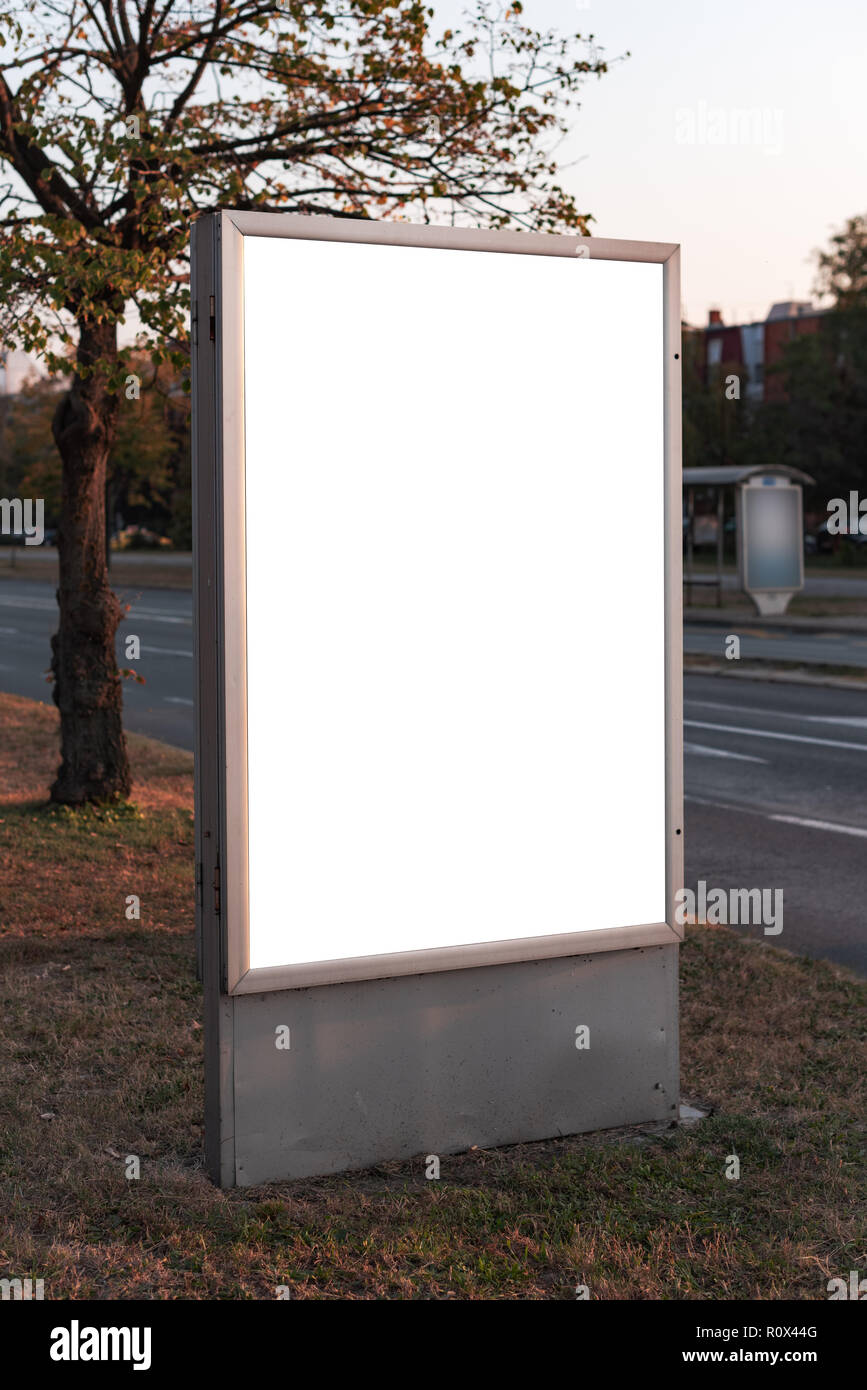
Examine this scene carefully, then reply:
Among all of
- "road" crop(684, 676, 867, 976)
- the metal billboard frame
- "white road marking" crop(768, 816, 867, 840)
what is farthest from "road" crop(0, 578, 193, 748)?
"white road marking" crop(768, 816, 867, 840)

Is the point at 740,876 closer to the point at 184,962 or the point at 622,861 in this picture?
the point at 184,962

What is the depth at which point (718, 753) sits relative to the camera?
1381 cm

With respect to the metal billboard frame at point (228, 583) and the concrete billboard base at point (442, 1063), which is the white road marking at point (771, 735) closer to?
the concrete billboard base at point (442, 1063)

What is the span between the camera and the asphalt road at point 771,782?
8469 mm

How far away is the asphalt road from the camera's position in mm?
8469

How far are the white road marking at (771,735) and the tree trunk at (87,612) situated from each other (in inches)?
275

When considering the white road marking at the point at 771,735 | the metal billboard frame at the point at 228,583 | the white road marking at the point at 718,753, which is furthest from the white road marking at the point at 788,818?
the metal billboard frame at the point at 228,583

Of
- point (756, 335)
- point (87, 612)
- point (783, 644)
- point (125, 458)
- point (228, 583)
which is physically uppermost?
point (756, 335)

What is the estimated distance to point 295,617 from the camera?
446 cm

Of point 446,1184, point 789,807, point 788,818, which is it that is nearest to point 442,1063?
point 446,1184

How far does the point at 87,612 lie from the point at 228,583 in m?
5.77

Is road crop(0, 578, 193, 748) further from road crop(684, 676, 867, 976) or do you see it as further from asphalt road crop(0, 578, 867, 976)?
road crop(684, 676, 867, 976)

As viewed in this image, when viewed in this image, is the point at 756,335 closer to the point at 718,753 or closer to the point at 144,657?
the point at 144,657

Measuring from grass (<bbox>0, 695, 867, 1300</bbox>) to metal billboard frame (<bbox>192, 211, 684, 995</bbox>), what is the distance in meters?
0.62
